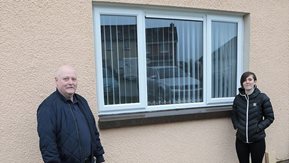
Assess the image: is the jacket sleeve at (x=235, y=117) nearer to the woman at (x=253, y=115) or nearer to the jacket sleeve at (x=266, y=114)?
the woman at (x=253, y=115)

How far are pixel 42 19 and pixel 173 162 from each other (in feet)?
7.45

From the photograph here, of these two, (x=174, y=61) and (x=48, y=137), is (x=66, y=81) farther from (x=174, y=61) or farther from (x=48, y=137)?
(x=174, y=61)

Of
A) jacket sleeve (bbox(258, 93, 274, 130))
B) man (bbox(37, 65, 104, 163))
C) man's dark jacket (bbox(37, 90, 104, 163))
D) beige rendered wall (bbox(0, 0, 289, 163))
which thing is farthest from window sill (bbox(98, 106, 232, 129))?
man's dark jacket (bbox(37, 90, 104, 163))

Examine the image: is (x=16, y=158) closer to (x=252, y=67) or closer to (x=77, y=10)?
(x=77, y=10)

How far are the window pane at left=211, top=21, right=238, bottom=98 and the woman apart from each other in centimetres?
45

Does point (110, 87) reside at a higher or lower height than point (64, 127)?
higher

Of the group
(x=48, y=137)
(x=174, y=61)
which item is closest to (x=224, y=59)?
(x=174, y=61)

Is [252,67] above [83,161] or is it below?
above

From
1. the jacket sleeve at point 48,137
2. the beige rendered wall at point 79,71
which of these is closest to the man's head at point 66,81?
Answer: the jacket sleeve at point 48,137

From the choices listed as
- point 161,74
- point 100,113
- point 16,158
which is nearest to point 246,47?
point 161,74

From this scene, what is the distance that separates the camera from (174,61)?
3.19 metres

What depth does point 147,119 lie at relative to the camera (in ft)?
9.29

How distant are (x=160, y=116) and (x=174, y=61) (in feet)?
2.54

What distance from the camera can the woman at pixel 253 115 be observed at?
289 centimetres
